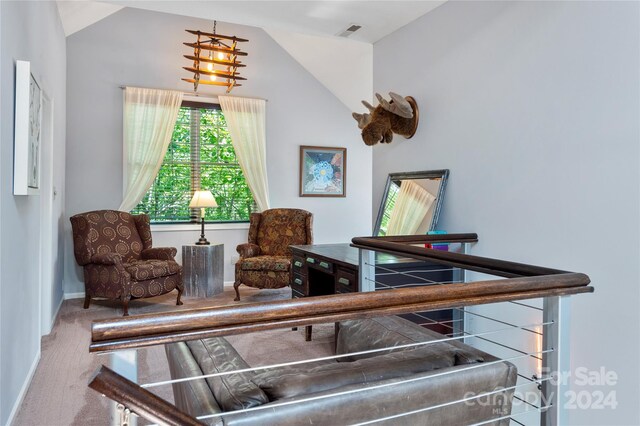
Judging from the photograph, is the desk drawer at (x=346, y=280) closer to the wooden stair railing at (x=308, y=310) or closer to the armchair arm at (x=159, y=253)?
the wooden stair railing at (x=308, y=310)

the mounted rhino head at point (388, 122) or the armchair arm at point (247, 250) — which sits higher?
the mounted rhino head at point (388, 122)

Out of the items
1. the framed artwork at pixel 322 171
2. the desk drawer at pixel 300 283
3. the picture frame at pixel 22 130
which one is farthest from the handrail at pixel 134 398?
the framed artwork at pixel 322 171

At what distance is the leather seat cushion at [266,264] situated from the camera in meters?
5.07

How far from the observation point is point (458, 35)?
2.96 meters

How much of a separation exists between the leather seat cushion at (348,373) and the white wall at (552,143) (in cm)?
118

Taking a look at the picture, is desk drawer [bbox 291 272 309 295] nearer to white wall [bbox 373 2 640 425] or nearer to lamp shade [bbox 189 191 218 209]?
white wall [bbox 373 2 640 425]

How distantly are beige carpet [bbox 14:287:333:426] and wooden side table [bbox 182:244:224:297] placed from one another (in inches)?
8.5

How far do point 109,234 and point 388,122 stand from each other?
11.2ft

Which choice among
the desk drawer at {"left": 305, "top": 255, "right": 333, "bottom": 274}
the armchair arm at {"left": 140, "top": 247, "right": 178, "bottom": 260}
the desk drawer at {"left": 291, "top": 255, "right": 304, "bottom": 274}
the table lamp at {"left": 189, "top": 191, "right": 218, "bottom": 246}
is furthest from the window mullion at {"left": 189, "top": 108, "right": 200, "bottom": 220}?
the desk drawer at {"left": 305, "top": 255, "right": 333, "bottom": 274}

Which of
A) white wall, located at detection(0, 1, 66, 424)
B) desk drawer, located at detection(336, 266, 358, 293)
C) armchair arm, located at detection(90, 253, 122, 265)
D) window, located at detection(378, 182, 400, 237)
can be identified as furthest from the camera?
armchair arm, located at detection(90, 253, 122, 265)

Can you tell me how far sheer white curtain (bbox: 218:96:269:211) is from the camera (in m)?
6.00

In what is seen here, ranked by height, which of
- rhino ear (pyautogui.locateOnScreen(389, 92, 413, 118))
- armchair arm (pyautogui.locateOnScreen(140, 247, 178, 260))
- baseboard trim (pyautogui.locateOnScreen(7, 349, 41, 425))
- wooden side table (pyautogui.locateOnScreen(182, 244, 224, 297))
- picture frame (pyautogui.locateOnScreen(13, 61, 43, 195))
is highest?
rhino ear (pyautogui.locateOnScreen(389, 92, 413, 118))

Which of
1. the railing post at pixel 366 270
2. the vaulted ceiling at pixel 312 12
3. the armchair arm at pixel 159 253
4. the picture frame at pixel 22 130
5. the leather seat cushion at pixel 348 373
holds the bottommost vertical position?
the armchair arm at pixel 159 253

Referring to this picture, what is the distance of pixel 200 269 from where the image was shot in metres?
5.37
